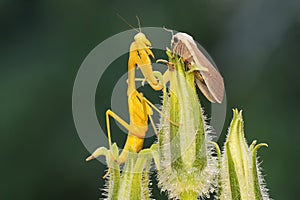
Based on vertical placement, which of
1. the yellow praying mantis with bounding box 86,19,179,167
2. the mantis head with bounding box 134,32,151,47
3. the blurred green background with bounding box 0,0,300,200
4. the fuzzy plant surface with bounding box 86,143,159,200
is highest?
the blurred green background with bounding box 0,0,300,200

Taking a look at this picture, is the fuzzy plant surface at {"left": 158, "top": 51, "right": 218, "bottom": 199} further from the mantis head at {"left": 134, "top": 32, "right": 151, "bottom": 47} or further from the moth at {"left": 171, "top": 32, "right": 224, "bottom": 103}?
the mantis head at {"left": 134, "top": 32, "right": 151, "bottom": 47}

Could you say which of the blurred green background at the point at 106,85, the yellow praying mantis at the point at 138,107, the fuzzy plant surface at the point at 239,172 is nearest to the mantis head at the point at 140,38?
the yellow praying mantis at the point at 138,107

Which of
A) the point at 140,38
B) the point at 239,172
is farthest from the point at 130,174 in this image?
the point at 140,38

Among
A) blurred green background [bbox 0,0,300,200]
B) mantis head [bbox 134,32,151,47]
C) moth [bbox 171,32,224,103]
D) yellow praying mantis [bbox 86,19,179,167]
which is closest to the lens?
moth [bbox 171,32,224,103]

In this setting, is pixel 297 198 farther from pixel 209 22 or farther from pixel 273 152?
pixel 209 22

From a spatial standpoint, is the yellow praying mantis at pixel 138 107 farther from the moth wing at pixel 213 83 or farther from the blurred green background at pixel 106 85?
the blurred green background at pixel 106 85

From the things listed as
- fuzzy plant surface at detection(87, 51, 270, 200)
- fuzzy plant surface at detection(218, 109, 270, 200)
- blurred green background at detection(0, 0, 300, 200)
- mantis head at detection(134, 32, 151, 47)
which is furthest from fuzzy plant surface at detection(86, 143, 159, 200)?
blurred green background at detection(0, 0, 300, 200)

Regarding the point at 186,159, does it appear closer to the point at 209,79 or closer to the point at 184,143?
the point at 184,143
